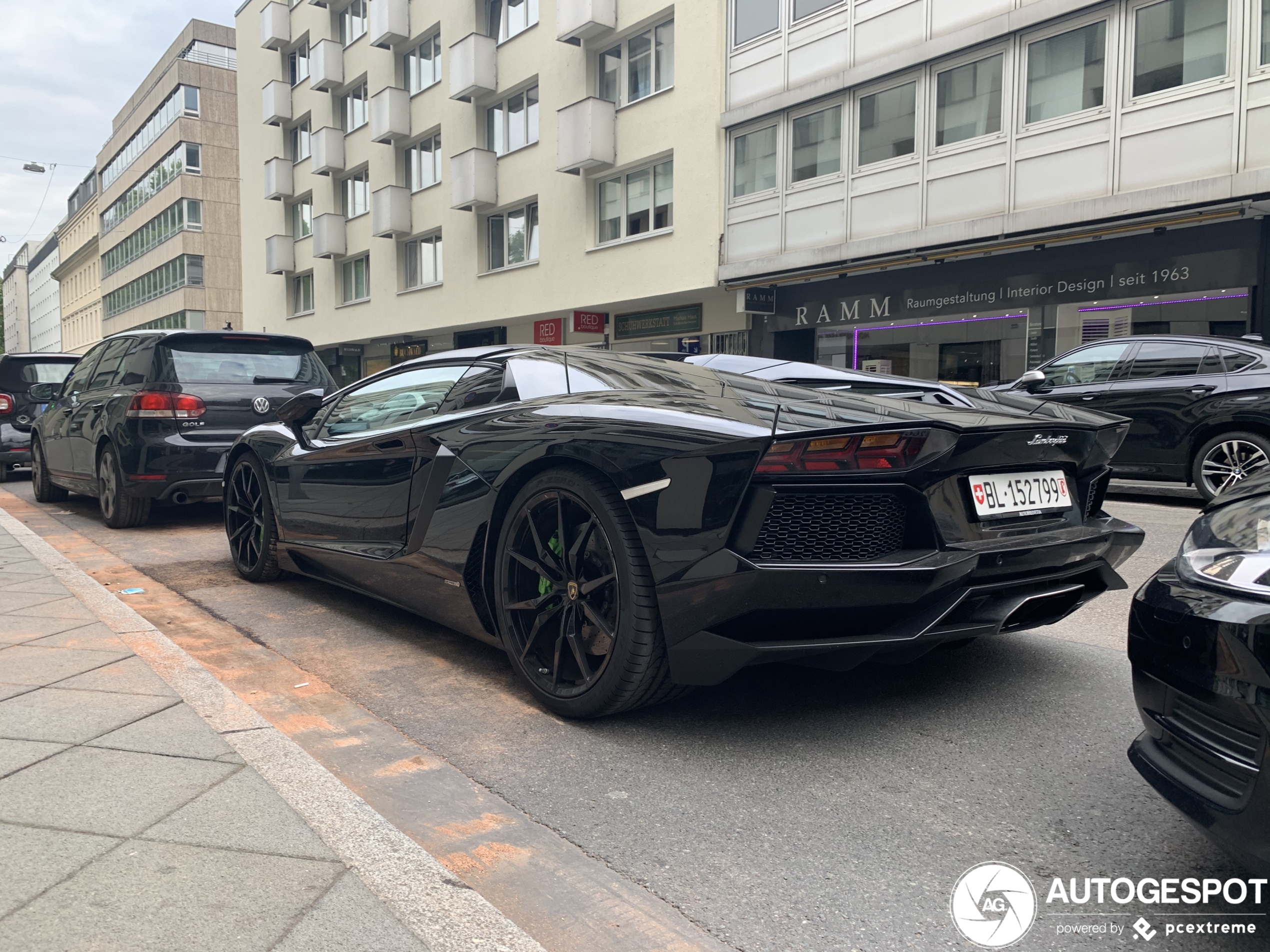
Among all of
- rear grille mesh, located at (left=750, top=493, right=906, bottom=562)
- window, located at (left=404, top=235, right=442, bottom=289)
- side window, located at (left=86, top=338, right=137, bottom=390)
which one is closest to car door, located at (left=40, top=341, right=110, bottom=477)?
side window, located at (left=86, top=338, right=137, bottom=390)

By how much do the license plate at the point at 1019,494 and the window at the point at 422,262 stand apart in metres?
25.8

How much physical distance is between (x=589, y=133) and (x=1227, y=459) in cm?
1540

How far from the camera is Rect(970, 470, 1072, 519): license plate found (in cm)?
290

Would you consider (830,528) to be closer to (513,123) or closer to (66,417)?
(66,417)

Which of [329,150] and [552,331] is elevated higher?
[329,150]

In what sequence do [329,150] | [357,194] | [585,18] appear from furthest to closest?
[357,194] → [329,150] → [585,18]

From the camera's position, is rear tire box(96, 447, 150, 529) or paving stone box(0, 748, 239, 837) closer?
paving stone box(0, 748, 239, 837)

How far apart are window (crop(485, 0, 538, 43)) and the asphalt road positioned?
22352 millimetres

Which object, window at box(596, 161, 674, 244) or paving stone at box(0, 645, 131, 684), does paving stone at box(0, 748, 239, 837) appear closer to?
paving stone at box(0, 645, 131, 684)

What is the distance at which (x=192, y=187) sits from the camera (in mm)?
52344

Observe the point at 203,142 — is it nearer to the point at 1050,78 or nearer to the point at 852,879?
the point at 1050,78

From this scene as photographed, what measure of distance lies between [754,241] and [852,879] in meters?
17.2

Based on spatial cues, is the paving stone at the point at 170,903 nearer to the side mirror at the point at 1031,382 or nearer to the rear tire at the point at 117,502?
the rear tire at the point at 117,502

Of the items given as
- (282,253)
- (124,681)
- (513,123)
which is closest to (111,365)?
(124,681)
